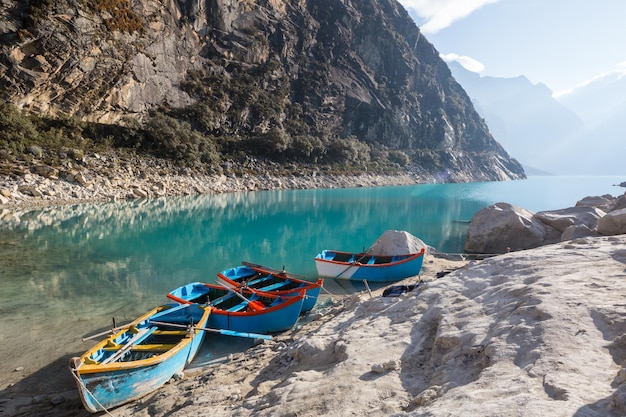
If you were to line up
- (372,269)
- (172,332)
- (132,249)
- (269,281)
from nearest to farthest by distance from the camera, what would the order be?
(172,332), (269,281), (372,269), (132,249)

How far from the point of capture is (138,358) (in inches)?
285

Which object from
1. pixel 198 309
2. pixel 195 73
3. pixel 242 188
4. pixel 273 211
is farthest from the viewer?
pixel 195 73

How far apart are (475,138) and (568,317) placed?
164 meters

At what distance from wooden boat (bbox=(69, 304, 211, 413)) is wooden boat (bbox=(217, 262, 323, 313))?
266cm

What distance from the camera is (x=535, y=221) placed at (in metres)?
18.8

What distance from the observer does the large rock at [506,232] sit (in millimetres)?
17938

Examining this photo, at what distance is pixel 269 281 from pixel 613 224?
478 inches

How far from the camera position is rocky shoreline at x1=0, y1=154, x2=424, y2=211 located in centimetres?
2803

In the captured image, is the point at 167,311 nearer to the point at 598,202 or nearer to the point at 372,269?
the point at 372,269

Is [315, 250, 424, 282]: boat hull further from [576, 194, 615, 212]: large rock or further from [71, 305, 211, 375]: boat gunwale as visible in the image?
[576, 194, 615, 212]: large rock

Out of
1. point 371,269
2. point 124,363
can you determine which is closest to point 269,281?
point 371,269

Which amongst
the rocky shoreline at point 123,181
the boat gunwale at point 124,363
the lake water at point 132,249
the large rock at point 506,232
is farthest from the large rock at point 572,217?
the rocky shoreline at point 123,181

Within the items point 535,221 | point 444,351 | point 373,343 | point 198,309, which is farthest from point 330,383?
point 535,221

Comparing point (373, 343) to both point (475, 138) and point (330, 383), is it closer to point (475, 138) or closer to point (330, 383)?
point (330, 383)
